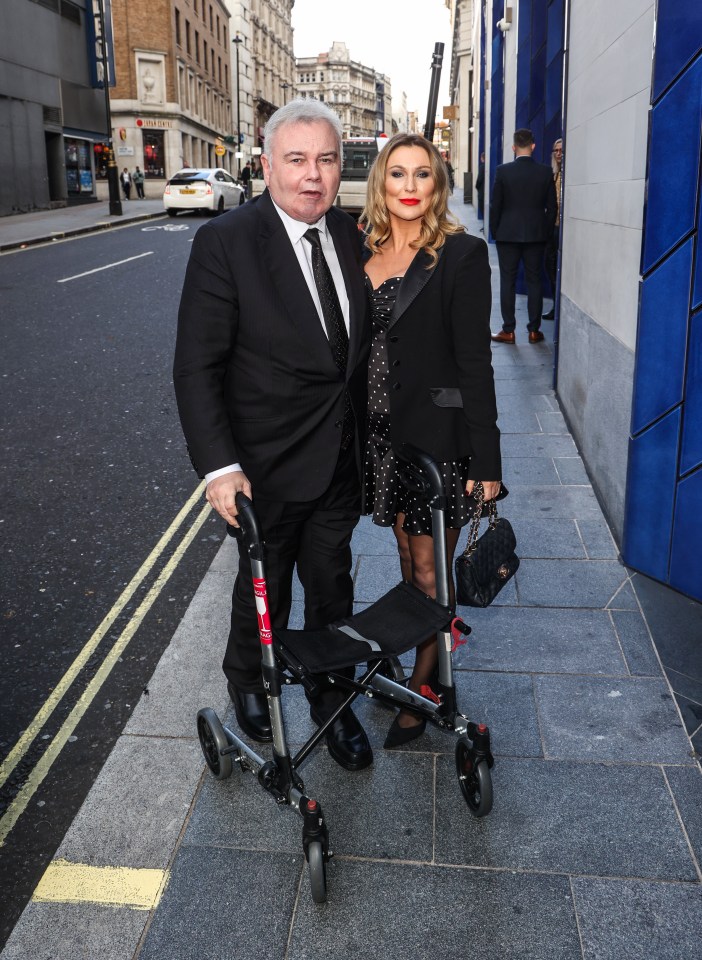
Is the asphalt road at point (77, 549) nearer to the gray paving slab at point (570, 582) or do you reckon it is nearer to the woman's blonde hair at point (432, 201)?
the gray paving slab at point (570, 582)

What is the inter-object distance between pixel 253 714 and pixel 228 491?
0.95 m

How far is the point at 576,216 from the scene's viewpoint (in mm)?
6520

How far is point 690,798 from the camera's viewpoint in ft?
9.11

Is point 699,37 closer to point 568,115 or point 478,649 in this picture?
point 478,649

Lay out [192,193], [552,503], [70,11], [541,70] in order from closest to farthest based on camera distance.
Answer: [552,503] → [541,70] → [192,193] → [70,11]

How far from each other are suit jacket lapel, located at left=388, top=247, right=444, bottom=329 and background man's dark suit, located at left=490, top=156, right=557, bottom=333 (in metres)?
7.02

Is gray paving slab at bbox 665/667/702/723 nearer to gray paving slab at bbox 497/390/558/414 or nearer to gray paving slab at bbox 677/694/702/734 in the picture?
gray paving slab at bbox 677/694/702/734

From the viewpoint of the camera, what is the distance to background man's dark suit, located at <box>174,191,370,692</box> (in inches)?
107

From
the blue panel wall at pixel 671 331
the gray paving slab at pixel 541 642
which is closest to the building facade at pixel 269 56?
the blue panel wall at pixel 671 331

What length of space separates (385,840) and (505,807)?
0.40 meters

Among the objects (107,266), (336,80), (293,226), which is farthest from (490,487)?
(336,80)

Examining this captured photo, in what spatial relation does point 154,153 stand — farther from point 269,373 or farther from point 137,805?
point 137,805

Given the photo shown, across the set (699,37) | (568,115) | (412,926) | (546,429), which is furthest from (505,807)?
(568,115)

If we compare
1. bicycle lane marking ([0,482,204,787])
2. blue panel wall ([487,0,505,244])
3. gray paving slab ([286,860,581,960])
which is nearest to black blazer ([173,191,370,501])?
gray paving slab ([286,860,581,960])
